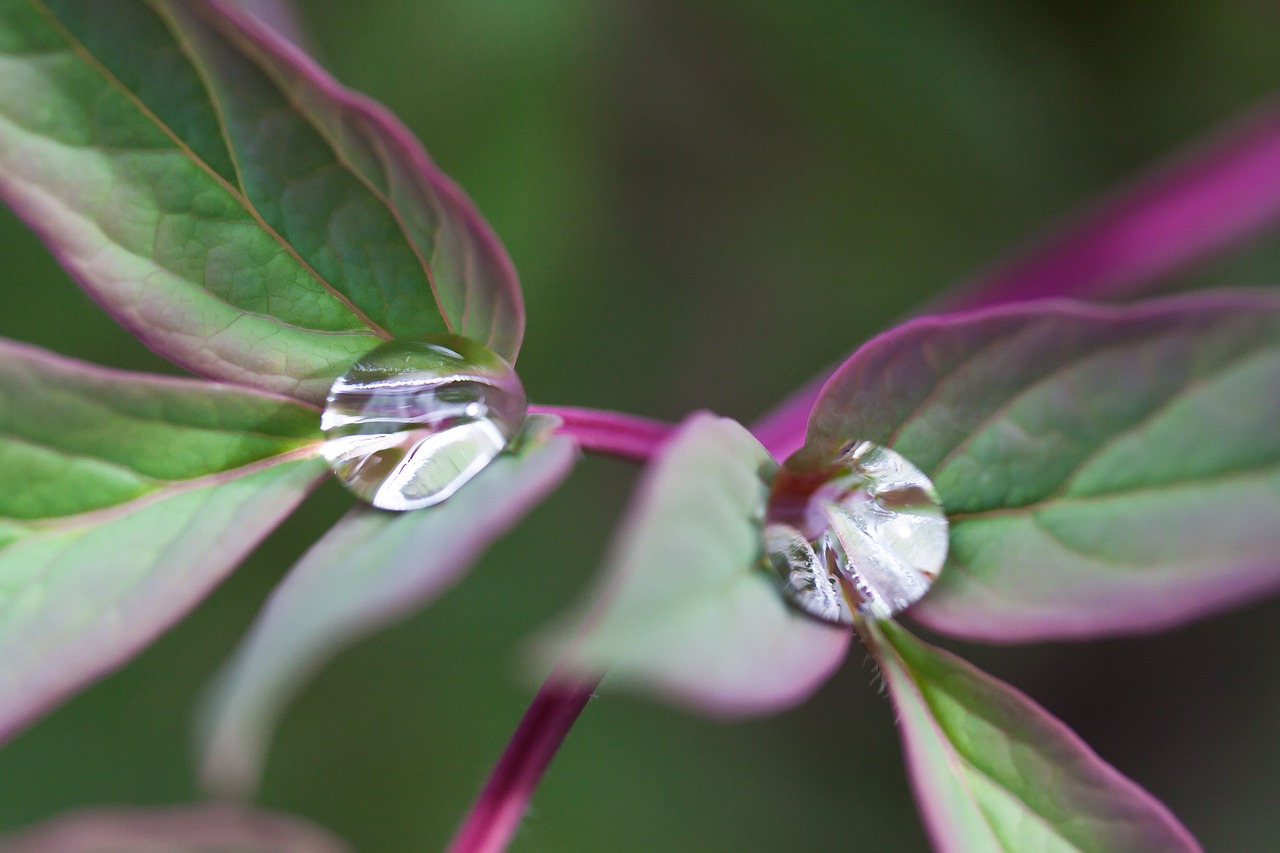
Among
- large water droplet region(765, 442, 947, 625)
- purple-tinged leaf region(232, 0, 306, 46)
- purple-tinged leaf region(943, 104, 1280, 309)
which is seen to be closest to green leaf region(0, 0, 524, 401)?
large water droplet region(765, 442, 947, 625)

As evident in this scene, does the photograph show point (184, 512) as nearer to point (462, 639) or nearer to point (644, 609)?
point (644, 609)

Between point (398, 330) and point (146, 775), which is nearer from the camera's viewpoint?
point (398, 330)

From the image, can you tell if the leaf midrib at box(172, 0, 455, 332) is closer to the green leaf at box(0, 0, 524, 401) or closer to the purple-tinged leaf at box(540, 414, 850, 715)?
the green leaf at box(0, 0, 524, 401)

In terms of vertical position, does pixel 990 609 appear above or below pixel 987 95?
below

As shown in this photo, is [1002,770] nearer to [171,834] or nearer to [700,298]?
[171,834]

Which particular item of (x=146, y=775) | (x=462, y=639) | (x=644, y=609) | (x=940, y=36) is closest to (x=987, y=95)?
(x=940, y=36)

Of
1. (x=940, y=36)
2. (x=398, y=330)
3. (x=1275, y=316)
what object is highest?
(x=940, y=36)
